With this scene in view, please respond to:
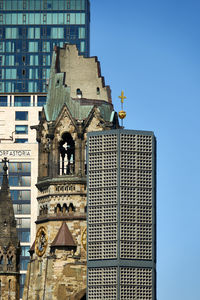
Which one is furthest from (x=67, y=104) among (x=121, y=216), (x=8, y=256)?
(x=8, y=256)

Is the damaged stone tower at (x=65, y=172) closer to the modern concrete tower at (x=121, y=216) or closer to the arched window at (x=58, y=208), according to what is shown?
the arched window at (x=58, y=208)

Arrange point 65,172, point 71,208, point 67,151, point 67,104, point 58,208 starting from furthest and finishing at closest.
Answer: point 65,172 → point 67,151 → point 67,104 → point 71,208 → point 58,208

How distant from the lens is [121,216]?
144125 mm

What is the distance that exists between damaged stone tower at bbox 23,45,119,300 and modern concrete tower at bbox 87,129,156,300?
176 cm

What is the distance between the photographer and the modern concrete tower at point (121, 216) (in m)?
143

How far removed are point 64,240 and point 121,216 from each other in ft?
23.5

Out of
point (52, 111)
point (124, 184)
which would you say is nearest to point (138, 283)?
point (124, 184)

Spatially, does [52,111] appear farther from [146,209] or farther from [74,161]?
[146,209]

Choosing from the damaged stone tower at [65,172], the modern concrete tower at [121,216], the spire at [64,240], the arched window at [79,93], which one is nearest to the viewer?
the spire at [64,240]

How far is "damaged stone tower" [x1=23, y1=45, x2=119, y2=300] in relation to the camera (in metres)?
143

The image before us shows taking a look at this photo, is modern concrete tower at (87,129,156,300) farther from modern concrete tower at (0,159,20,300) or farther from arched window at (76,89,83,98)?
modern concrete tower at (0,159,20,300)

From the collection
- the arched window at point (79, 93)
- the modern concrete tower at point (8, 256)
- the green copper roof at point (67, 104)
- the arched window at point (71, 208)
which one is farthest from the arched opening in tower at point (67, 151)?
the modern concrete tower at point (8, 256)

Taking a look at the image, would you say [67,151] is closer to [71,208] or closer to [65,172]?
[65,172]

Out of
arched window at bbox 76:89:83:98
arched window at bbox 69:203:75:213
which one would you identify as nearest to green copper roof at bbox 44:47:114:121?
arched window at bbox 76:89:83:98
